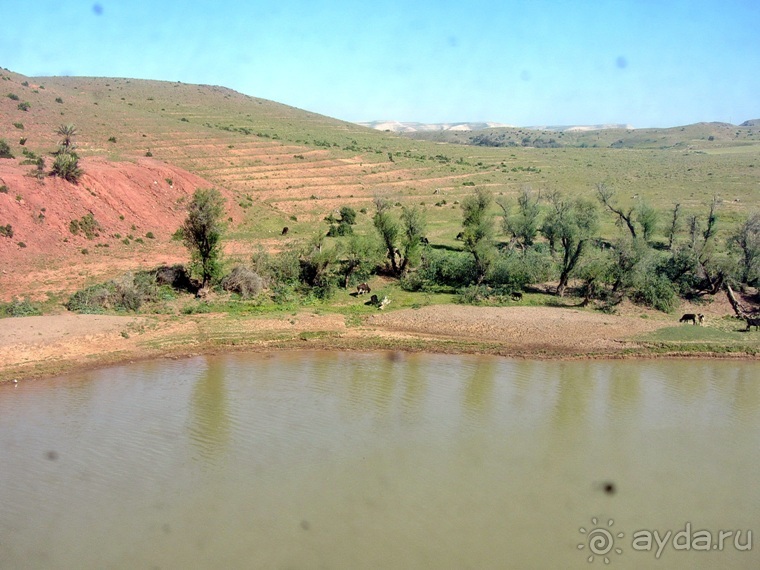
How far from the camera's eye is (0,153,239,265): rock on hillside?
29516 millimetres

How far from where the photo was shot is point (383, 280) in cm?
3066

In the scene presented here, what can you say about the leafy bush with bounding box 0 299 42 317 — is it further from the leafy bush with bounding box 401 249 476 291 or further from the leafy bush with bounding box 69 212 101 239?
the leafy bush with bounding box 401 249 476 291

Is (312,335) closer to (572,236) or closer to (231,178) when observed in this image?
(572,236)

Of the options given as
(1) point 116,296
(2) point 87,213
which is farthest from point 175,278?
(2) point 87,213

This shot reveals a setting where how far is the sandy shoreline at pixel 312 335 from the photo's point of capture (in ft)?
67.3

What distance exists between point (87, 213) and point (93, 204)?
1.04 m

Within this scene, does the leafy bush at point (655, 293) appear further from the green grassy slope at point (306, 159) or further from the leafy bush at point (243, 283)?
the leafy bush at point (243, 283)

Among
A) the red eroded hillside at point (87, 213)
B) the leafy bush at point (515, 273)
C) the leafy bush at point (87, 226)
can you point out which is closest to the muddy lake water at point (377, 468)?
the leafy bush at point (515, 273)

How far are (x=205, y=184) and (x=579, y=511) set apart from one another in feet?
123

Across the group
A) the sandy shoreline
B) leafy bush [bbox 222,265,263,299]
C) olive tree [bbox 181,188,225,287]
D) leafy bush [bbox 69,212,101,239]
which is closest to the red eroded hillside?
leafy bush [bbox 69,212,101,239]

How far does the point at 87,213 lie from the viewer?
33.0m

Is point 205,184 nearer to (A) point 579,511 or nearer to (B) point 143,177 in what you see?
(B) point 143,177

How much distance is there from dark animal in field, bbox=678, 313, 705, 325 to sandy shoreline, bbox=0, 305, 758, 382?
783 millimetres

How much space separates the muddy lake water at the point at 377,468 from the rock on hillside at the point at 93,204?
45.3 feet
